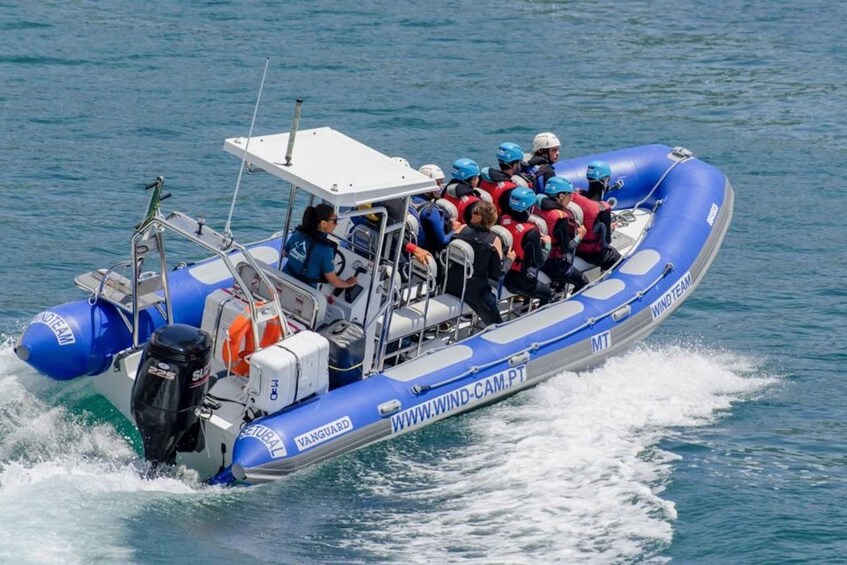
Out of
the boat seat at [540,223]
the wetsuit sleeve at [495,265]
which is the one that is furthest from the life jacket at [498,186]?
the wetsuit sleeve at [495,265]

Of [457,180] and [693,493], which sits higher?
[457,180]

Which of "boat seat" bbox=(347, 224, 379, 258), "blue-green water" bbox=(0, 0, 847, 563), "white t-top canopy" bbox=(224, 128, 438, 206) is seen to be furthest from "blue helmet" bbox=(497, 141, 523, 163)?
"boat seat" bbox=(347, 224, 379, 258)

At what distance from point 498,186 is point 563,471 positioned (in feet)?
9.70

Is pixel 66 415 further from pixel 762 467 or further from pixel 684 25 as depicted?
pixel 684 25

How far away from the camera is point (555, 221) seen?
38.6 ft

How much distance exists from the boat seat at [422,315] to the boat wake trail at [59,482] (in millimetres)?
2116

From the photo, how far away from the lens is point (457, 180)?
39.7 ft

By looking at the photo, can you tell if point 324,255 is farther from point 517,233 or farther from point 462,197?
point 462,197

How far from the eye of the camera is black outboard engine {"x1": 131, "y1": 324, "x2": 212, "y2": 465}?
9.40 meters

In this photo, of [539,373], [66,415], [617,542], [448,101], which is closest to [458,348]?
[539,373]

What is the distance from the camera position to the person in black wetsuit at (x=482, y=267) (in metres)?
11.2

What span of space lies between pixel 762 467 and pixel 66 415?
503cm

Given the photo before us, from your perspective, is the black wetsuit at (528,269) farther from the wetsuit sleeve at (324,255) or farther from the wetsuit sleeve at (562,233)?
the wetsuit sleeve at (324,255)

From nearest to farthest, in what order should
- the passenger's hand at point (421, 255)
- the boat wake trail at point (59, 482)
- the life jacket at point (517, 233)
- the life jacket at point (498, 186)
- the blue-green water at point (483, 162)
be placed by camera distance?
the boat wake trail at point (59, 482) < the blue-green water at point (483, 162) < the passenger's hand at point (421, 255) < the life jacket at point (517, 233) < the life jacket at point (498, 186)
